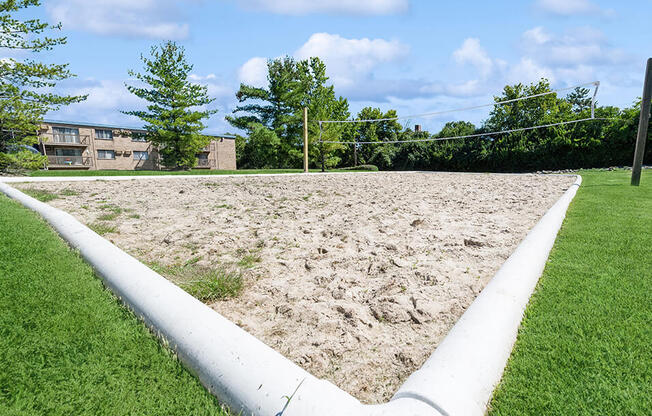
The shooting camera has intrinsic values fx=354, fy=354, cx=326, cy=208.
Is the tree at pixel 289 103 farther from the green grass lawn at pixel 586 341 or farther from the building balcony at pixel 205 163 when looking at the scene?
the green grass lawn at pixel 586 341

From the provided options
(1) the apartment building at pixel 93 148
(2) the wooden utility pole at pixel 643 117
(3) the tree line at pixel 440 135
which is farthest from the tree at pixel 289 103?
(2) the wooden utility pole at pixel 643 117

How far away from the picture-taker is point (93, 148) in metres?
35.8

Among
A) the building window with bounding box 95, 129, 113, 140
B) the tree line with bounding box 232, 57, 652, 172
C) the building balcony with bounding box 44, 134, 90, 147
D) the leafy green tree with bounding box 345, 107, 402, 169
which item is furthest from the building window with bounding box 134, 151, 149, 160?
the leafy green tree with bounding box 345, 107, 402, 169

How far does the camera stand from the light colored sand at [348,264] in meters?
1.68

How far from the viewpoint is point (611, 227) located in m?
3.60

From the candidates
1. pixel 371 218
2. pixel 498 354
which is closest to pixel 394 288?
pixel 498 354

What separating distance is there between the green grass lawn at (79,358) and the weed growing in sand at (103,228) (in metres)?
1.51

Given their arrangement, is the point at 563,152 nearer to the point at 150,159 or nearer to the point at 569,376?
the point at 569,376

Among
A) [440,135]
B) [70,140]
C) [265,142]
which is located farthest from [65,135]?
[440,135]

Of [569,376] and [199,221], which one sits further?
[199,221]

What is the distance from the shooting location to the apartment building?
34.1 m

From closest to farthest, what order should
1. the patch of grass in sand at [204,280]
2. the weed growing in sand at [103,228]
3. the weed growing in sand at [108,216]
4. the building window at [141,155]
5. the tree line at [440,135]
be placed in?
the patch of grass in sand at [204,280]
the weed growing in sand at [103,228]
the weed growing in sand at [108,216]
the tree line at [440,135]
the building window at [141,155]

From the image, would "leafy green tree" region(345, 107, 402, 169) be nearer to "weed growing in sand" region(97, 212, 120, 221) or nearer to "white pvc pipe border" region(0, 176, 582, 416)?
"weed growing in sand" region(97, 212, 120, 221)

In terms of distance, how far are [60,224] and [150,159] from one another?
38977 millimetres
